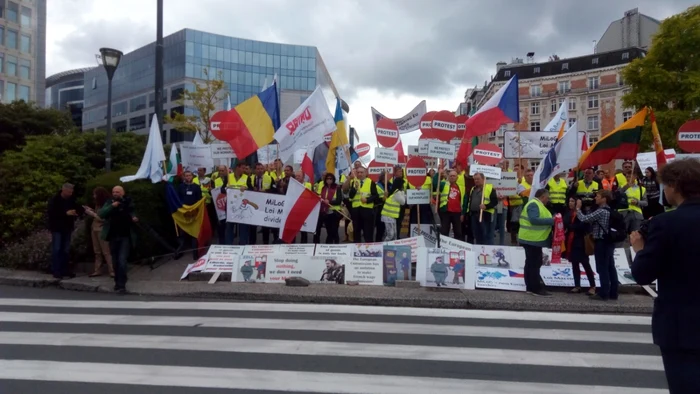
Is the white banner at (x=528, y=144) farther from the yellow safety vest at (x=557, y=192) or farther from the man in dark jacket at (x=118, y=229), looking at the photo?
the man in dark jacket at (x=118, y=229)

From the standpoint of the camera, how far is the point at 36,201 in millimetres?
12719

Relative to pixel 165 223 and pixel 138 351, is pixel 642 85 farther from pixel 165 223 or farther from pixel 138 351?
pixel 138 351

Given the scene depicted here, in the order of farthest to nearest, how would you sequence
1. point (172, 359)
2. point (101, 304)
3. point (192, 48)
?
point (192, 48) → point (101, 304) → point (172, 359)

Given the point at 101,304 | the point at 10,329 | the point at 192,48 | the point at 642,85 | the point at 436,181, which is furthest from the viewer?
the point at 192,48

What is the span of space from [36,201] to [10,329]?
263 inches

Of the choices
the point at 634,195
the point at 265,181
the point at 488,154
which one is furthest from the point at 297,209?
the point at 634,195

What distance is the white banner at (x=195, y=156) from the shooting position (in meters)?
13.9

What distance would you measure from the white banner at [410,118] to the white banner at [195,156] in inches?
168

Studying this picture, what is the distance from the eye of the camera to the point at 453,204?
11648mm

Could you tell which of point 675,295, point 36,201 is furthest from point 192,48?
point 675,295

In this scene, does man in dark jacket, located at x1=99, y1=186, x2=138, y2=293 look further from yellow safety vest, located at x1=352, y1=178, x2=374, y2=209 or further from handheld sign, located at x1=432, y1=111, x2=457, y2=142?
handheld sign, located at x1=432, y1=111, x2=457, y2=142

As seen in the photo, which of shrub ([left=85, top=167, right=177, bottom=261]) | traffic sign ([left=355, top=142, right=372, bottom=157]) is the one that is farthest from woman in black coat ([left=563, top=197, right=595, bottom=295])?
traffic sign ([left=355, top=142, right=372, bottom=157])

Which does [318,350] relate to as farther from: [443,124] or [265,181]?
[443,124]

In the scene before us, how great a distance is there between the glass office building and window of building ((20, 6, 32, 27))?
12.2 m
